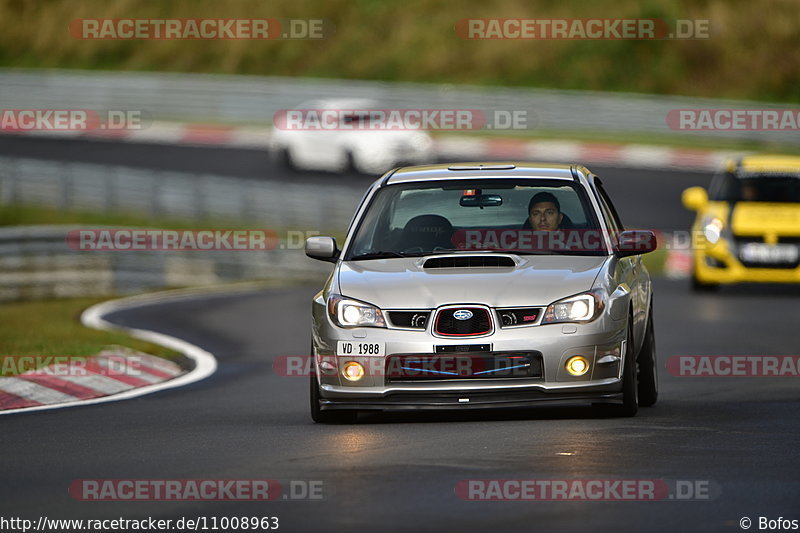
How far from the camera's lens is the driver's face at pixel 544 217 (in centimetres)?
1137

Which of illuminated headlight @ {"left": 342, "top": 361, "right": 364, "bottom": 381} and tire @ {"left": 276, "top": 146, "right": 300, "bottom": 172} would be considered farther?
tire @ {"left": 276, "top": 146, "right": 300, "bottom": 172}

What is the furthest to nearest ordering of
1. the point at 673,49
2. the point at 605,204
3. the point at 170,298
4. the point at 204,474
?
the point at 673,49 → the point at 170,298 → the point at 605,204 → the point at 204,474

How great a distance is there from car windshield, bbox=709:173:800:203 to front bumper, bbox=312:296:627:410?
493 inches

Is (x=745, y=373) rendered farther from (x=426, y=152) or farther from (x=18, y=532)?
(x=426, y=152)

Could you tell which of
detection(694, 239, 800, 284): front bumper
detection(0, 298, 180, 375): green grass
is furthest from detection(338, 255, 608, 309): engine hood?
detection(694, 239, 800, 284): front bumper

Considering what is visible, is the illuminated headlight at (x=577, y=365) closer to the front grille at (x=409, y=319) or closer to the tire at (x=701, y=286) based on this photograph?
the front grille at (x=409, y=319)

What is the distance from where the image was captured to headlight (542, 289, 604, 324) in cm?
1042

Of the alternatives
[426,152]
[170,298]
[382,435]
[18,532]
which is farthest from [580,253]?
[426,152]

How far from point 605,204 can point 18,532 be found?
564cm

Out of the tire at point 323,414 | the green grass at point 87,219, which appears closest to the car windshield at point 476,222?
the tire at point 323,414

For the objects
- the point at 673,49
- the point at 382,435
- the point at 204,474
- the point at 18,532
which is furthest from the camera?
the point at 673,49

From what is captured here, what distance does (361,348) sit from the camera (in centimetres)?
1050

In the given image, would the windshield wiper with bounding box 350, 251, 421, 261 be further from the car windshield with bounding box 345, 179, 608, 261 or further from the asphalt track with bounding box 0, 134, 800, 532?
the asphalt track with bounding box 0, 134, 800, 532

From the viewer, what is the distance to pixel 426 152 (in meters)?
39.0
